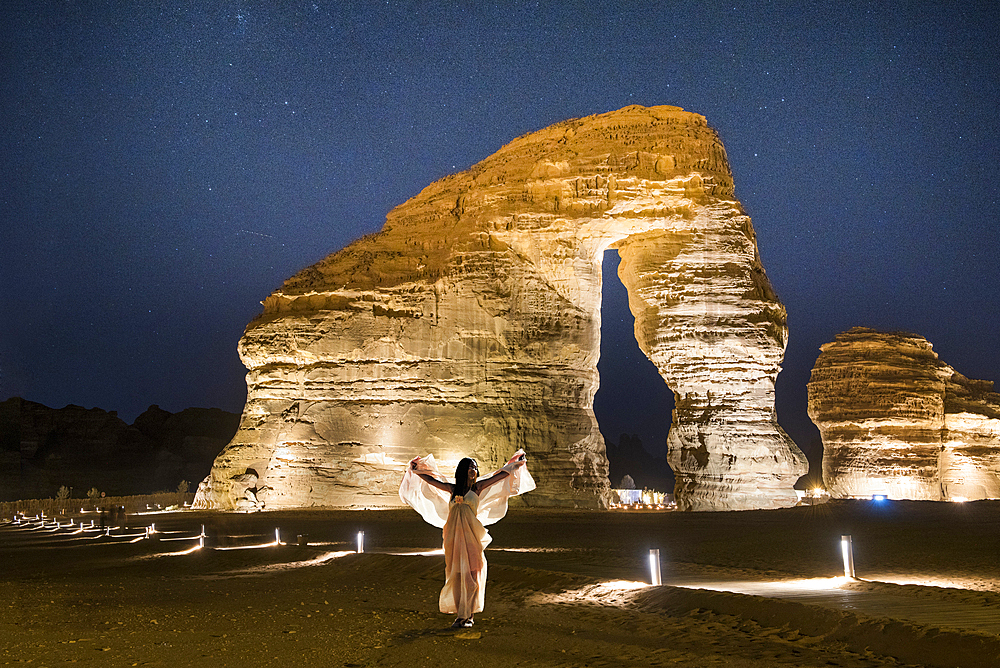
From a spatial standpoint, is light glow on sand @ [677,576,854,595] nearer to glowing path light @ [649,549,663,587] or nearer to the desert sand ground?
glowing path light @ [649,549,663,587]

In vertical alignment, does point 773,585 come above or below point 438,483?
below

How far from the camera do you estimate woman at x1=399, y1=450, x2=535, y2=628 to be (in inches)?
316

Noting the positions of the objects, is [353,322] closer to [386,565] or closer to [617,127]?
[617,127]

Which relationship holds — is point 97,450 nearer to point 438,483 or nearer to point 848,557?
point 438,483

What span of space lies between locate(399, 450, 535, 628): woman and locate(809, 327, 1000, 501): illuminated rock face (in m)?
38.6

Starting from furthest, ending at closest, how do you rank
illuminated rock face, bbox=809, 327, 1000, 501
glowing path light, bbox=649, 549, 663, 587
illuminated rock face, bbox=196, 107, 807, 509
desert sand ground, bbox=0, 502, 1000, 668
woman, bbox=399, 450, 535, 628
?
illuminated rock face, bbox=809, 327, 1000, 501 → illuminated rock face, bbox=196, 107, 807, 509 → glowing path light, bbox=649, 549, 663, 587 → woman, bbox=399, 450, 535, 628 → desert sand ground, bbox=0, 502, 1000, 668

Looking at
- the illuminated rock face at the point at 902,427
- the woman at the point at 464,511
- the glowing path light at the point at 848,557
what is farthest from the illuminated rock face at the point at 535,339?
the woman at the point at 464,511

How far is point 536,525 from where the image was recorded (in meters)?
21.5

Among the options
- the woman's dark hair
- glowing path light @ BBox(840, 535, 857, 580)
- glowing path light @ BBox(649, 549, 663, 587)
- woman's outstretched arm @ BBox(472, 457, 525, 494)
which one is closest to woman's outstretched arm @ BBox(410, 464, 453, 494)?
the woman's dark hair

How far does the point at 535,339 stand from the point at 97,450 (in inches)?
2535

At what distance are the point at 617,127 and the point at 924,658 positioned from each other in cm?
2724

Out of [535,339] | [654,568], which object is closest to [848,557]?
[654,568]

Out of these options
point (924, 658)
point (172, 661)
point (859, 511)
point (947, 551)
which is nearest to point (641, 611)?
point (924, 658)

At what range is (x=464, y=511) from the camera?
808 cm
